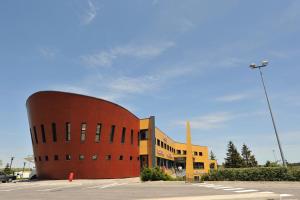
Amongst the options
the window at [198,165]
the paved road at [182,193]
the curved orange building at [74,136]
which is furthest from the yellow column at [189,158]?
the window at [198,165]

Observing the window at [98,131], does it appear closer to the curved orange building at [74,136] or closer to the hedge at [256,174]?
the curved orange building at [74,136]

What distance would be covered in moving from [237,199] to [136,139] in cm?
3887

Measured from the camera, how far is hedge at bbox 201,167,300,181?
2165cm

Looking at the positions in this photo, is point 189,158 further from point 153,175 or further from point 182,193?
point 182,193

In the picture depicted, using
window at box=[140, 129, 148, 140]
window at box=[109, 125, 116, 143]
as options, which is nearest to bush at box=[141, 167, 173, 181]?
window at box=[109, 125, 116, 143]

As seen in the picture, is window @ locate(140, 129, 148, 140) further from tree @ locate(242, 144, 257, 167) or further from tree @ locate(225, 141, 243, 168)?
tree @ locate(242, 144, 257, 167)

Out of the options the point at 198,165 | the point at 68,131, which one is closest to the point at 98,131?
the point at 68,131

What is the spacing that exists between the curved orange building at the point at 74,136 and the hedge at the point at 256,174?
2055 centimetres

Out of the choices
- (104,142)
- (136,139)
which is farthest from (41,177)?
(136,139)

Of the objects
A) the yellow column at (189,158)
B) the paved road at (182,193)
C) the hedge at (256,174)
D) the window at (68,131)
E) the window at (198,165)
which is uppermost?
the window at (68,131)

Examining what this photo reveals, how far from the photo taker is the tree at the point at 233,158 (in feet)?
302

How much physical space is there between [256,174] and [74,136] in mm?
27247

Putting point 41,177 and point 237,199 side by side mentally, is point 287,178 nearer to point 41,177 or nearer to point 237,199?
point 237,199

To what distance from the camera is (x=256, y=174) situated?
2309cm
